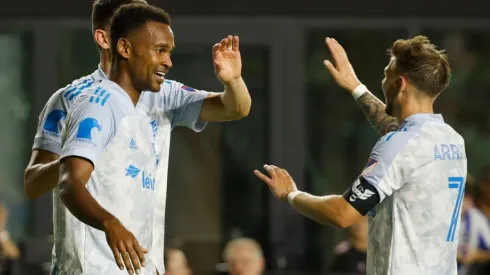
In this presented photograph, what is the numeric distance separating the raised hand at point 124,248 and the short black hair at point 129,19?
88cm

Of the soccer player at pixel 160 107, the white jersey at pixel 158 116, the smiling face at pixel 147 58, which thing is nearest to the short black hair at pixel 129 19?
the smiling face at pixel 147 58

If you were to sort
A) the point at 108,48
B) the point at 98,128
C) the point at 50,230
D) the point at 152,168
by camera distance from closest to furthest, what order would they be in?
the point at 98,128
the point at 152,168
the point at 108,48
the point at 50,230

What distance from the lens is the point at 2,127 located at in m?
9.91

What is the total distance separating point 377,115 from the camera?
5.53m

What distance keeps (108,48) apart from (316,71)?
198 inches

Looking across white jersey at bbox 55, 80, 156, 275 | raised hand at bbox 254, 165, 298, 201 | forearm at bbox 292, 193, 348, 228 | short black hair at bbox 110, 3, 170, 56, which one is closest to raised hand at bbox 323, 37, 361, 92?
raised hand at bbox 254, 165, 298, 201

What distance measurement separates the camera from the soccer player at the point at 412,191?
4664 millimetres

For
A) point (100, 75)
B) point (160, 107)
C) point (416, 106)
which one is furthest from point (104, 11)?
point (416, 106)

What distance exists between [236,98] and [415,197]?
86cm

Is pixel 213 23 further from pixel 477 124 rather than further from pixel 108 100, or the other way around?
pixel 108 100

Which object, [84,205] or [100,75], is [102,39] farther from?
[84,205]

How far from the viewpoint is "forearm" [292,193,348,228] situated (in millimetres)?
4691

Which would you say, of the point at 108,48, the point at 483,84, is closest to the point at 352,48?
the point at 483,84

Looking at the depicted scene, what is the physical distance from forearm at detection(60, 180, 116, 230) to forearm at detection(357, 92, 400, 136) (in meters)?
1.78
